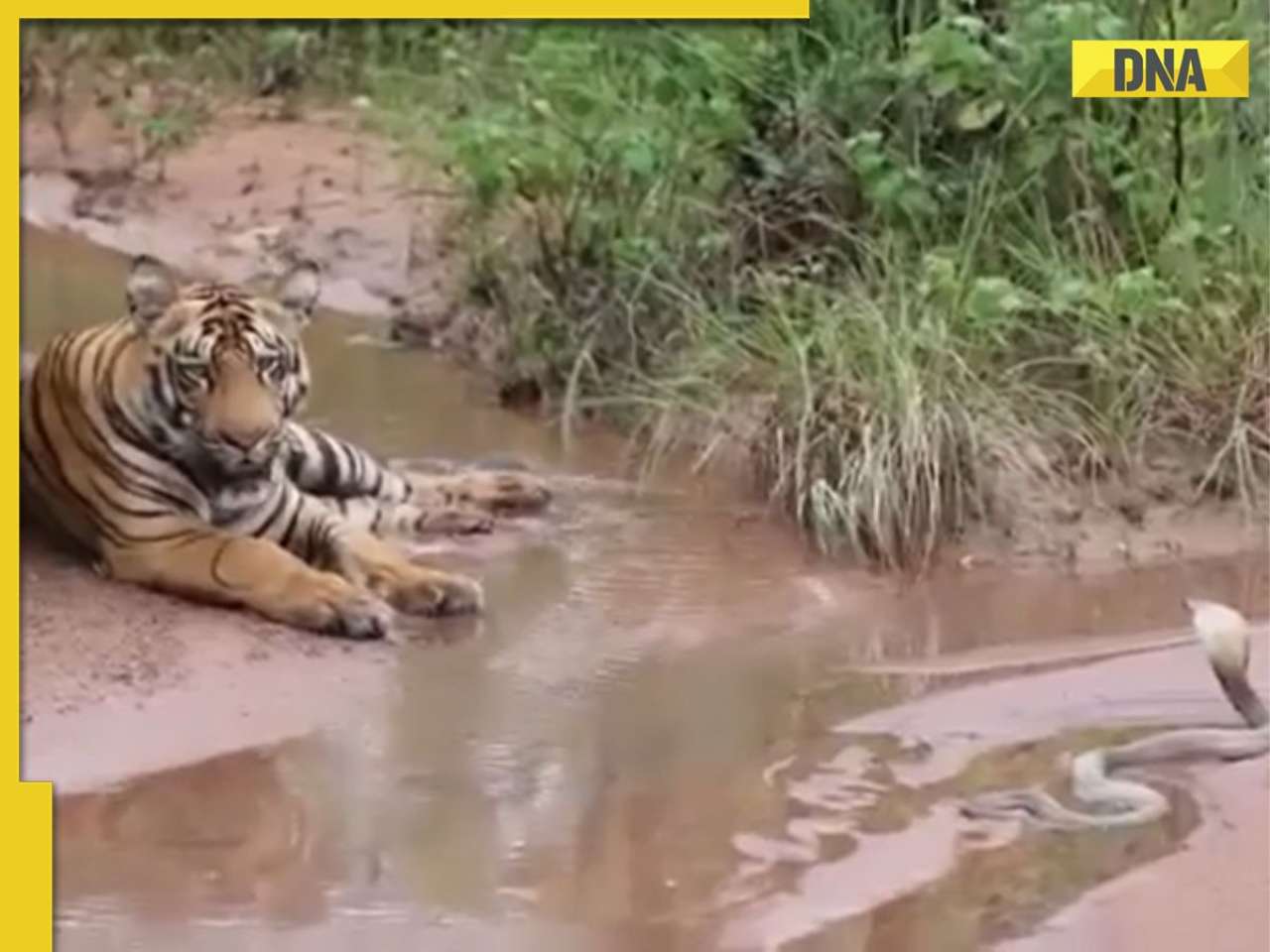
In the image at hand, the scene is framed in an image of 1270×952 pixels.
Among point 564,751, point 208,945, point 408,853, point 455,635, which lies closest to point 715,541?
point 455,635

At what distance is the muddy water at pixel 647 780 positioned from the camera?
2891mm

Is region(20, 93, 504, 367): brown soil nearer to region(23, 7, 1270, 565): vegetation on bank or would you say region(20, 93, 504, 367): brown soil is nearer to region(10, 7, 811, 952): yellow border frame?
region(23, 7, 1270, 565): vegetation on bank

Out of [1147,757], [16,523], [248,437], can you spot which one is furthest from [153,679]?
[1147,757]

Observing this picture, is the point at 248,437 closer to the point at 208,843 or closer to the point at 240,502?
the point at 240,502

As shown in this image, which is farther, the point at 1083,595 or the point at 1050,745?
the point at 1083,595

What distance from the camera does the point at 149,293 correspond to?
406cm

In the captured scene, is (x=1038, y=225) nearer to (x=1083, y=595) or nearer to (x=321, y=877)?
(x=1083, y=595)

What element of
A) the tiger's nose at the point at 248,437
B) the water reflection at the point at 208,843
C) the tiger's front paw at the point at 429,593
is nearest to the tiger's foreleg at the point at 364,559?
the tiger's front paw at the point at 429,593

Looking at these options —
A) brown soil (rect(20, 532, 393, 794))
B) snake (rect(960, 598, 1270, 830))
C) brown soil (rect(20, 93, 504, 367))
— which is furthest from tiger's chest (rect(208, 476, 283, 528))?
snake (rect(960, 598, 1270, 830))

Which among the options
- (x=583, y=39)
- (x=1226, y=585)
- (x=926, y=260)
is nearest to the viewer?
(x=1226, y=585)

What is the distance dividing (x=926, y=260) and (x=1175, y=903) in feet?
5.56

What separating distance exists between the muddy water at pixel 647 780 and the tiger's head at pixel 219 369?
1.27 ft

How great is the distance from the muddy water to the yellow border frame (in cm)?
4

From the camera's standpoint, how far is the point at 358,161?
5.52m
